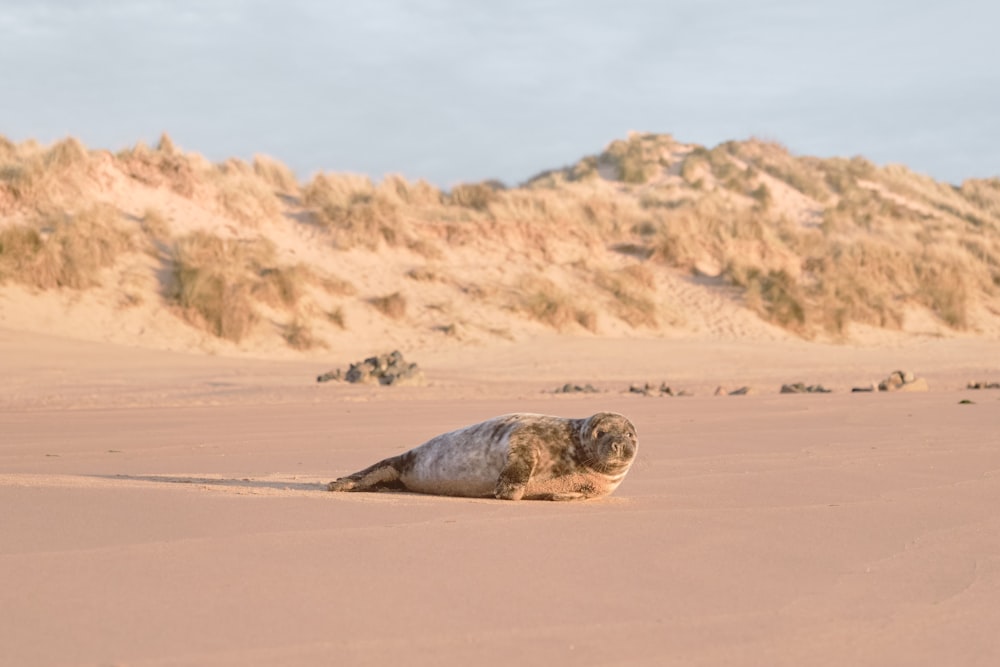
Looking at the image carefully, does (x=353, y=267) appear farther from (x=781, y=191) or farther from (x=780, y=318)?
(x=781, y=191)

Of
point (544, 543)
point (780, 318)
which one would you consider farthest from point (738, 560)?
point (780, 318)

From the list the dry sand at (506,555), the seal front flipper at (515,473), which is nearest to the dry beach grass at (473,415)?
the dry sand at (506,555)

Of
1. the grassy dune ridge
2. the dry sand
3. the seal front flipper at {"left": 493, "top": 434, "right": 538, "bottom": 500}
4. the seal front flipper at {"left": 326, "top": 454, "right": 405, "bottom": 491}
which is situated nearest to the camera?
the dry sand

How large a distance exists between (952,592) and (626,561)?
3.70 ft

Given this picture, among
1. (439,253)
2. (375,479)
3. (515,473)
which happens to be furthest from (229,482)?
(439,253)

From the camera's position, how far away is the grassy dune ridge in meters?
24.4

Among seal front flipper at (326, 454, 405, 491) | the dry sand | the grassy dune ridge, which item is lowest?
the dry sand

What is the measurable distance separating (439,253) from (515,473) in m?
23.7

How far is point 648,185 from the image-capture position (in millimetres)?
44000

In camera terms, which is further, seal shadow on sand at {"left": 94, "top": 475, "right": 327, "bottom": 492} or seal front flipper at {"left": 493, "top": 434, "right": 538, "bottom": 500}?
seal shadow on sand at {"left": 94, "top": 475, "right": 327, "bottom": 492}

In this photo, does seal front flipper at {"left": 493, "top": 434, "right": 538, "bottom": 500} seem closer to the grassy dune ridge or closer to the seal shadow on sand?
the seal shadow on sand

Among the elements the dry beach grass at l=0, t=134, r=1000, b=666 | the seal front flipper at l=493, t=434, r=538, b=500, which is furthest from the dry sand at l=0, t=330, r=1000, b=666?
the seal front flipper at l=493, t=434, r=538, b=500

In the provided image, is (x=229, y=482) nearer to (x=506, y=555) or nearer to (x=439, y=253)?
(x=506, y=555)

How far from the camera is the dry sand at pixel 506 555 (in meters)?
3.26
